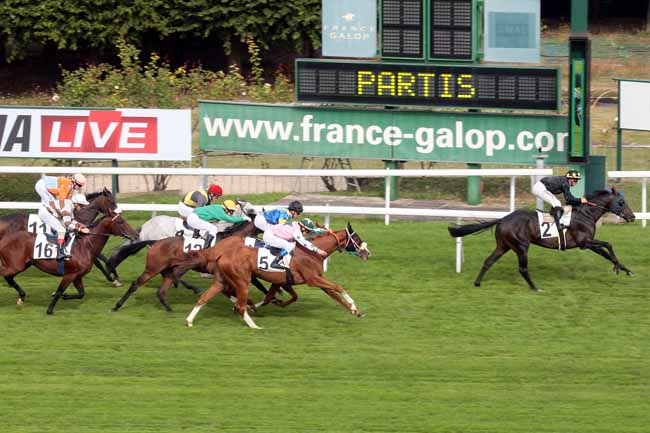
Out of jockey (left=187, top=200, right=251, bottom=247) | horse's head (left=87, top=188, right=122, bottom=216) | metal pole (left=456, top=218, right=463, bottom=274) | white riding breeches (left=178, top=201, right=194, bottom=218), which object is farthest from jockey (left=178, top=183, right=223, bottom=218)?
metal pole (left=456, top=218, right=463, bottom=274)

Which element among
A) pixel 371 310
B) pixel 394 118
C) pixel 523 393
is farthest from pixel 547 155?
pixel 523 393

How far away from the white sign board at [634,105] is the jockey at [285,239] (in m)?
6.79

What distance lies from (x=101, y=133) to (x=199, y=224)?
474cm

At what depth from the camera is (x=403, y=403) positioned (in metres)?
9.69

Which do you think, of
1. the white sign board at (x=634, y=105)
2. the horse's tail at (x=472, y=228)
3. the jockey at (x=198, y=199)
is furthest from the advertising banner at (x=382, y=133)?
the jockey at (x=198, y=199)

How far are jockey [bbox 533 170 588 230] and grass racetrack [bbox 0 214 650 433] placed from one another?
0.76m

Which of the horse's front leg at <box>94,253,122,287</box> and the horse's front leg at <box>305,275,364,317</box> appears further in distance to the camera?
the horse's front leg at <box>94,253,122,287</box>

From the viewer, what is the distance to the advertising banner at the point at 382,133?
1647cm

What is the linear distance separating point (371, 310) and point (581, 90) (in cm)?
484

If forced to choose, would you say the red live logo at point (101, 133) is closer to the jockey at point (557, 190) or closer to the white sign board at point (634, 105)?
the jockey at point (557, 190)

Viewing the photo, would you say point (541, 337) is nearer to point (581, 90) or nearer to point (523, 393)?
point (523, 393)

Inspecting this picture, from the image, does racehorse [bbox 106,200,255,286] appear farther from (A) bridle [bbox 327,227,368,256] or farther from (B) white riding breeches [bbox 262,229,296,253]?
(A) bridle [bbox 327,227,368,256]

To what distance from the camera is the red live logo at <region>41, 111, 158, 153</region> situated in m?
16.8

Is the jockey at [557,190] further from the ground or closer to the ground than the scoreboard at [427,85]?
Answer: closer to the ground
